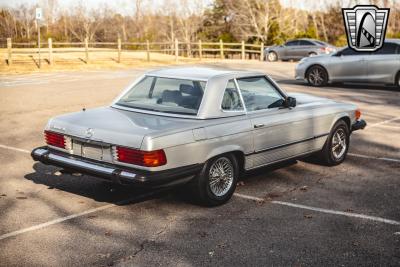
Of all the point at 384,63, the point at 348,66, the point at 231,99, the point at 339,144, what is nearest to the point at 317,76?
the point at 348,66

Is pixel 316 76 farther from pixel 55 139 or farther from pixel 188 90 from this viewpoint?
pixel 55 139

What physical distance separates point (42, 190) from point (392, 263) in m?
4.05

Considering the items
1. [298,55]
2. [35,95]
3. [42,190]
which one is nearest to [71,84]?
[35,95]

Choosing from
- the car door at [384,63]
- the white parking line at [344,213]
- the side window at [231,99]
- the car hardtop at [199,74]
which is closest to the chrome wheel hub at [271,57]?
the car door at [384,63]

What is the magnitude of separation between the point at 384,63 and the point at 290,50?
18.8 metres

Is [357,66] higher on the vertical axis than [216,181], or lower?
higher

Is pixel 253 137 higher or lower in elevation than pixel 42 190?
higher

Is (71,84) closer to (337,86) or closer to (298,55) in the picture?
(337,86)

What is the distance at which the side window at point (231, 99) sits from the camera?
6.24 m

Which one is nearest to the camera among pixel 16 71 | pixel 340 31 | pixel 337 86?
pixel 337 86

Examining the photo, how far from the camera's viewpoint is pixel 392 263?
4555 millimetres

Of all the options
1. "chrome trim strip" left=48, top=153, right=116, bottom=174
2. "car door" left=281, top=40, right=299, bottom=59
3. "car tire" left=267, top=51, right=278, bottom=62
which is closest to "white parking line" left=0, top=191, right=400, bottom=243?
"chrome trim strip" left=48, top=153, right=116, bottom=174

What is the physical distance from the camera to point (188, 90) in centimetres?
628

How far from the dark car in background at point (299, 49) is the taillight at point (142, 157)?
30.5m
